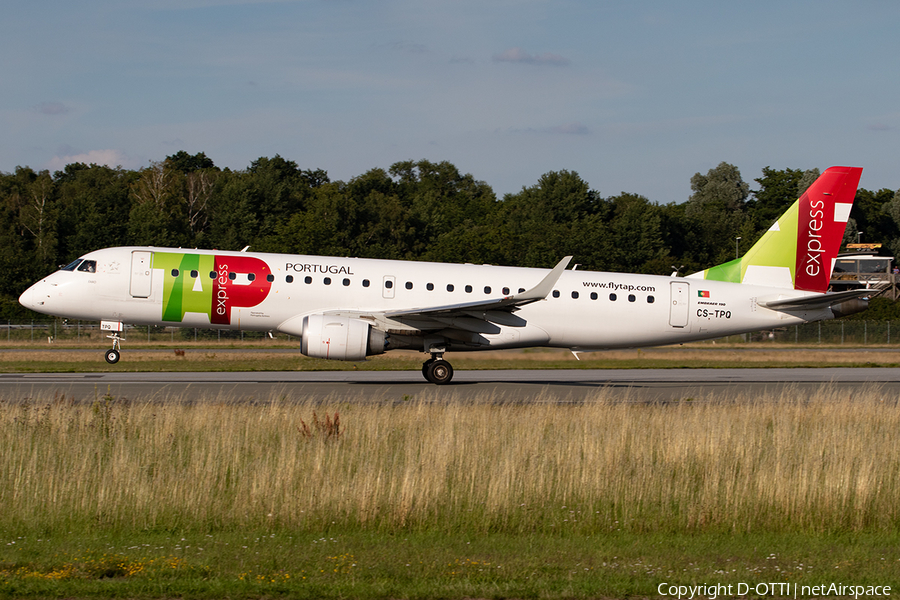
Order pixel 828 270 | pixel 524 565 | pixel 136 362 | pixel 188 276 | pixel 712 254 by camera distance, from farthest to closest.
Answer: pixel 712 254, pixel 136 362, pixel 828 270, pixel 188 276, pixel 524 565

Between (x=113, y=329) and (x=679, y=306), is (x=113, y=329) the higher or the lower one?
the lower one

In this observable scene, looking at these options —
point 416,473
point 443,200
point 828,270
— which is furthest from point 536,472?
point 443,200

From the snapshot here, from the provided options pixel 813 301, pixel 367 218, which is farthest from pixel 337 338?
pixel 367 218

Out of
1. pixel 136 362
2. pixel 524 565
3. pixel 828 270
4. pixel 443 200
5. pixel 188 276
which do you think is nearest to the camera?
pixel 524 565

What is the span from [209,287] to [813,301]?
17267 millimetres

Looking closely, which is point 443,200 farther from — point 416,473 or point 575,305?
point 416,473

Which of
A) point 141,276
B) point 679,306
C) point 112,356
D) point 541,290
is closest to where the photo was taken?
point 541,290

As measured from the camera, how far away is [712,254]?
10394cm

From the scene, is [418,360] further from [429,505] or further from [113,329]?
[429,505]

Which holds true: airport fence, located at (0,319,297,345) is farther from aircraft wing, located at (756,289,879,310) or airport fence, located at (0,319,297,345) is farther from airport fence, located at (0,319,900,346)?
aircraft wing, located at (756,289,879,310)

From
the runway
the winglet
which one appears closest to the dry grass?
the runway

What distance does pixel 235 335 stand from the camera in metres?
55.3

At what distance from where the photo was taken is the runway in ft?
70.8

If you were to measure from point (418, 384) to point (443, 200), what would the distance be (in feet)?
316
